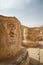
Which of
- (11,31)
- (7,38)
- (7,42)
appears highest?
(11,31)

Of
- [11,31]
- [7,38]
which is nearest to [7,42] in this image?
[7,38]

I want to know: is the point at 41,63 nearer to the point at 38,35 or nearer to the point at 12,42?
the point at 12,42

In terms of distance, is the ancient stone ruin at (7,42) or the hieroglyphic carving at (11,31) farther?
the hieroglyphic carving at (11,31)

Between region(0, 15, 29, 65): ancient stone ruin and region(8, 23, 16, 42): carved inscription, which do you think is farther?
region(8, 23, 16, 42): carved inscription

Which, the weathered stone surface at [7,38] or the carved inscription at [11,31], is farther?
the carved inscription at [11,31]

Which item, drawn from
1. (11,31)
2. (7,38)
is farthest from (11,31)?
(7,38)

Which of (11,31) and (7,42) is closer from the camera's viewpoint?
(7,42)

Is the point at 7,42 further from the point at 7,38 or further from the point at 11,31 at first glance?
the point at 11,31

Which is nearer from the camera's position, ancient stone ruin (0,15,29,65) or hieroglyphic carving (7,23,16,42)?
ancient stone ruin (0,15,29,65)

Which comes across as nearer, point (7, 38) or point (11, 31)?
point (7, 38)

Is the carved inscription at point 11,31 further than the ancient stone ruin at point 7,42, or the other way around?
the carved inscription at point 11,31

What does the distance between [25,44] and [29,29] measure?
8.46 metres

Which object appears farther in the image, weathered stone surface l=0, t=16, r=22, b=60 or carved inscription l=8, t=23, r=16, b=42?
carved inscription l=8, t=23, r=16, b=42

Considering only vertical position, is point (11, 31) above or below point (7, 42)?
above
